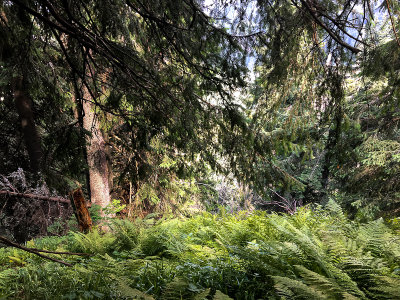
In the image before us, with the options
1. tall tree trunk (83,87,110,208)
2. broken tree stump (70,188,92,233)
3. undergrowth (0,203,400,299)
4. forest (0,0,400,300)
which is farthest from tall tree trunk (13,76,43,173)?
undergrowth (0,203,400,299)

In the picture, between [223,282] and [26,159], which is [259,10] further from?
[26,159]

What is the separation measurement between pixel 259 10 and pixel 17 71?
328cm

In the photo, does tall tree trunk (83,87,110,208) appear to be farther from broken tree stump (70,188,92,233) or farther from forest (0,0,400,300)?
forest (0,0,400,300)

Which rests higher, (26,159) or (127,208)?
(26,159)

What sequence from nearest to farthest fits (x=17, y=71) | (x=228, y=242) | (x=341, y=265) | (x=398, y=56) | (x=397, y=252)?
(x=341, y=265) → (x=397, y=252) → (x=398, y=56) → (x=228, y=242) → (x=17, y=71)

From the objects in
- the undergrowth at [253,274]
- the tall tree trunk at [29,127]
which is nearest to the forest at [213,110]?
the undergrowth at [253,274]

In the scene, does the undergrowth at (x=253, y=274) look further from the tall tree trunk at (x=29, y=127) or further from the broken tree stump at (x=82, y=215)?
the tall tree trunk at (x=29, y=127)

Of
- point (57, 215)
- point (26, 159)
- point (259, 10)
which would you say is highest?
point (259, 10)

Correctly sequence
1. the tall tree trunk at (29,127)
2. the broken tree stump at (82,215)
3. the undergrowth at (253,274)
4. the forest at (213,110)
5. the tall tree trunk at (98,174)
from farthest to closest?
the tall tree trunk at (98,174)
the tall tree trunk at (29,127)
the broken tree stump at (82,215)
the forest at (213,110)
the undergrowth at (253,274)

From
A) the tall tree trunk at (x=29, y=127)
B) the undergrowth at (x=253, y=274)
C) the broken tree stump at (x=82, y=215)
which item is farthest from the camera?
the tall tree trunk at (x=29, y=127)

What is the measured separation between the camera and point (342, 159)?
338cm

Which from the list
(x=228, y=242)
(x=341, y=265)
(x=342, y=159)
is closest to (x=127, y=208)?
(x=228, y=242)

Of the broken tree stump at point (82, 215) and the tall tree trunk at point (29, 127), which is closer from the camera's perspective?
the broken tree stump at point (82, 215)

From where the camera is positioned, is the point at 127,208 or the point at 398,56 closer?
the point at 398,56
